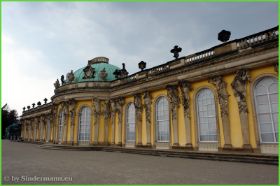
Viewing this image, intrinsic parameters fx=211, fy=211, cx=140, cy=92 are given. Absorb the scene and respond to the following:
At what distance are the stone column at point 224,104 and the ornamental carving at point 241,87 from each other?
0.76 metres

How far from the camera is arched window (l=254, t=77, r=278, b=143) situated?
1341cm

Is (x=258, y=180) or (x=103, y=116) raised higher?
(x=103, y=116)

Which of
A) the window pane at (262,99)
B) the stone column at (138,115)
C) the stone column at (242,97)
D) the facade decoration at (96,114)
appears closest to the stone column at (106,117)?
the facade decoration at (96,114)

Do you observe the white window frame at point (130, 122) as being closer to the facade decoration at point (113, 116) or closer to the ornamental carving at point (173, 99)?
the facade decoration at point (113, 116)

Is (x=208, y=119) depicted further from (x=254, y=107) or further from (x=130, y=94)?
(x=130, y=94)

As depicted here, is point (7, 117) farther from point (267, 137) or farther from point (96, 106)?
point (267, 137)

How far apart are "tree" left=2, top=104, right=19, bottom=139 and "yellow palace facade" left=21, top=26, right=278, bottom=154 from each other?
2493 inches

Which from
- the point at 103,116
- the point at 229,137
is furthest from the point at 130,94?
the point at 229,137

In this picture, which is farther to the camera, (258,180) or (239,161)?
(239,161)

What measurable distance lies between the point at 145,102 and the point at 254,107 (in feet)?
31.8

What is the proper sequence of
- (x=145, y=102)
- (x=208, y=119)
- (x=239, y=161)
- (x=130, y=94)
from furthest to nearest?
(x=130, y=94), (x=145, y=102), (x=208, y=119), (x=239, y=161)

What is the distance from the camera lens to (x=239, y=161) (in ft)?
42.0

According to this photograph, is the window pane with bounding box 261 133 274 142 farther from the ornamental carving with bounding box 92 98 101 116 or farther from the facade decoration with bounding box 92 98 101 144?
the ornamental carving with bounding box 92 98 101 116

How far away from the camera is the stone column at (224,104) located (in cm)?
1499
